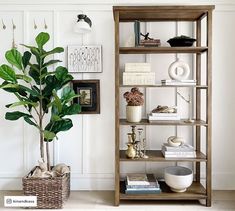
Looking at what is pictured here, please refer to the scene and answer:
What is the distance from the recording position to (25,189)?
2.58 metres

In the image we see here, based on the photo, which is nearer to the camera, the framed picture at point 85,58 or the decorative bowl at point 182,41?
the decorative bowl at point 182,41

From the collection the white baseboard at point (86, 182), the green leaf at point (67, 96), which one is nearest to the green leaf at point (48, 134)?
the green leaf at point (67, 96)

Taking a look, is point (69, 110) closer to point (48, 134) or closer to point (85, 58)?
point (48, 134)

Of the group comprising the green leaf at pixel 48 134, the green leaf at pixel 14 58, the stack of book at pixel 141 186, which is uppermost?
the green leaf at pixel 14 58

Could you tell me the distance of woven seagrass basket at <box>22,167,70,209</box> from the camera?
2562mm

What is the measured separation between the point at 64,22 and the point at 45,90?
791 mm

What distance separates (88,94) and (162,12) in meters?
1.09

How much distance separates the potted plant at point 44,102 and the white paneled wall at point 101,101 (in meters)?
0.32

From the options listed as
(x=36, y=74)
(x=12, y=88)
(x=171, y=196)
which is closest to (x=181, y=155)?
(x=171, y=196)

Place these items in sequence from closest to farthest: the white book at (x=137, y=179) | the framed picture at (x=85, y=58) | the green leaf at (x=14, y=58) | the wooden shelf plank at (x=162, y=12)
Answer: the wooden shelf plank at (x=162, y=12) < the green leaf at (x=14, y=58) < the white book at (x=137, y=179) < the framed picture at (x=85, y=58)

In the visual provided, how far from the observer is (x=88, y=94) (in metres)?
2.99

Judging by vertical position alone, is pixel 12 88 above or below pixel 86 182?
above

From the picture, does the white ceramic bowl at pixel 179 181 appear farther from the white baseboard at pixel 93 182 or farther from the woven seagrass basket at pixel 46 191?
the woven seagrass basket at pixel 46 191

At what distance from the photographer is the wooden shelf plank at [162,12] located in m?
2.48
